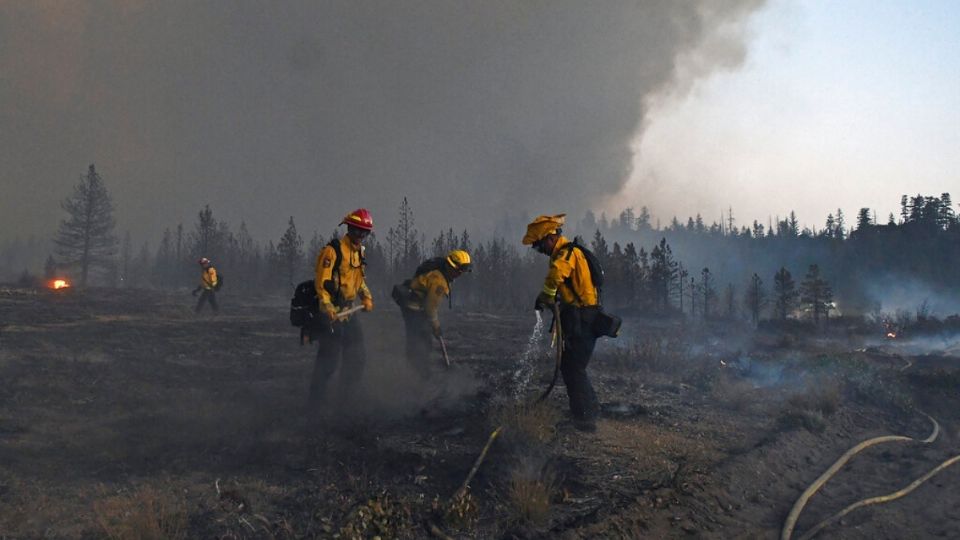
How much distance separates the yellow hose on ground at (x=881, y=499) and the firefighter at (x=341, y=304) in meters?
4.94

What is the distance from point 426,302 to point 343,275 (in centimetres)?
184

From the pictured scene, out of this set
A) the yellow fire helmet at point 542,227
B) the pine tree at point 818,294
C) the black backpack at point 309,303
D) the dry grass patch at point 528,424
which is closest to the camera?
the dry grass patch at point 528,424

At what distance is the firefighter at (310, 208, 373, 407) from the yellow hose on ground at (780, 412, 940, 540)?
15.6 ft

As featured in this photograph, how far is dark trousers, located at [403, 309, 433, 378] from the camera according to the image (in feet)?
27.0

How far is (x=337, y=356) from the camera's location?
21.6 ft

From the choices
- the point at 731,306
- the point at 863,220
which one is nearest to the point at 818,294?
the point at 731,306

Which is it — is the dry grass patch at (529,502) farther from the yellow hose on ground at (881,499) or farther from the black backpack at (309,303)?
the black backpack at (309,303)

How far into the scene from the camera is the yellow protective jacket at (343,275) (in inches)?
248

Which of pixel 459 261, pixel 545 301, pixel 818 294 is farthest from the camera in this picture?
pixel 818 294

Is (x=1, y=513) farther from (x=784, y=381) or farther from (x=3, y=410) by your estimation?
(x=784, y=381)

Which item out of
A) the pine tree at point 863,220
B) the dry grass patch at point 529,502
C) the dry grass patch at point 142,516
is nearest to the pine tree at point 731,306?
the pine tree at point 863,220

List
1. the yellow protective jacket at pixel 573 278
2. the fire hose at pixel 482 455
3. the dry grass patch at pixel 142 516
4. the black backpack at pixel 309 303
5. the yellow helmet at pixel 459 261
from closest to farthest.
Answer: the dry grass patch at pixel 142 516 → the fire hose at pixel 482 455 → the yellow protective jacket at pixel 573 278 → the black backpack at pixel 309 303 → the yellow helmet at pixel 459 261

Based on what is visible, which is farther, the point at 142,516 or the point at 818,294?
the point at 818,294

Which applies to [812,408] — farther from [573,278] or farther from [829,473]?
[573,278]
